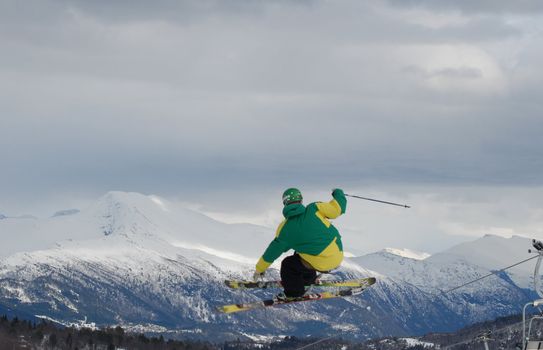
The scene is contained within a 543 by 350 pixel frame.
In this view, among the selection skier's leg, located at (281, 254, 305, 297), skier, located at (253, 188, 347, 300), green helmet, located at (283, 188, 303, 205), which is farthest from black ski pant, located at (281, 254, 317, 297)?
green helmet, located at (283, 188, 303, 205)

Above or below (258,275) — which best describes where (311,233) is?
above

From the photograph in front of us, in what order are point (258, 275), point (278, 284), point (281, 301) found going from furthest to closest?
point (278, 284), point (281, 301), point (258, 275)

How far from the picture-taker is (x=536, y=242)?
28859mm

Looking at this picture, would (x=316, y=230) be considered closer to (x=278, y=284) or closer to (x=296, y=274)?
(x=296, y=274)

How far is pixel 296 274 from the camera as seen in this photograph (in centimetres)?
3397

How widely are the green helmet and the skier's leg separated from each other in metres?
2.27

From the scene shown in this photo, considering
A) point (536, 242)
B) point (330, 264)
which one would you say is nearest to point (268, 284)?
point (330, 264)

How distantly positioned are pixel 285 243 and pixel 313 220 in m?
1.26

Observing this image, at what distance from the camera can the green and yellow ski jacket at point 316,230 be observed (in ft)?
106

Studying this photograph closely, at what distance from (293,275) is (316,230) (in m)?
2.26

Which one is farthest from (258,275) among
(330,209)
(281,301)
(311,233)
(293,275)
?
(330,209)

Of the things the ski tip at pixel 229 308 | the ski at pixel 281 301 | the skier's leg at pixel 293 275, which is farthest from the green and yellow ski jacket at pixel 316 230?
the ski tip at pixel 229 308

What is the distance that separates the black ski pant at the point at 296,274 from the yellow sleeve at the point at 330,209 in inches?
80.5

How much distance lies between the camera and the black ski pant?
33.8 meters
